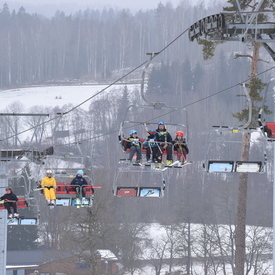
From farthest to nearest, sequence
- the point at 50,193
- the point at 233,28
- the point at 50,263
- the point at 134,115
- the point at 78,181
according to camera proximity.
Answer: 1. the point at 134,115
2. the point at 50,263
3. the point at 78,181
4. the point at 50,193
5. the point at 233,28

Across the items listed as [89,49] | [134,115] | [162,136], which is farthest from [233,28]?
[89,49]

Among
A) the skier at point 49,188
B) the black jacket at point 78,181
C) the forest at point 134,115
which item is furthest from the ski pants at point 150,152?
the forest at point 134,115

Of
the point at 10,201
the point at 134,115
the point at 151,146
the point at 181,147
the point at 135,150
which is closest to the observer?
the point at 181,147

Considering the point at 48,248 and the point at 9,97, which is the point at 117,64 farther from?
the point at 48,248

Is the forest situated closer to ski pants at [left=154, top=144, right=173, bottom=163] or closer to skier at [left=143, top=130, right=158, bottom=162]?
skier at [left=143, top=130, right=158, bottom=162]

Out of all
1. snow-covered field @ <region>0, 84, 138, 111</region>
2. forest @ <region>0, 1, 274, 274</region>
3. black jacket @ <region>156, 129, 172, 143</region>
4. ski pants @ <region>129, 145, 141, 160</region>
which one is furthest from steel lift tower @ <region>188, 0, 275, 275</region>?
snow-covered field @ <region>0, 84, 138, 111</region>

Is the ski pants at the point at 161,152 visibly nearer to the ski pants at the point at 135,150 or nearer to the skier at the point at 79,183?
the ski pants at the point at 135,150

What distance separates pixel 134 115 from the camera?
13388 cm

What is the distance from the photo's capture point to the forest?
235 feet

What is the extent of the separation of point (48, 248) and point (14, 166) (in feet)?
134

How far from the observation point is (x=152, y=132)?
30109 mm

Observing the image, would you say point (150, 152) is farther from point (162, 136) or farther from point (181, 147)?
point (181, 147)

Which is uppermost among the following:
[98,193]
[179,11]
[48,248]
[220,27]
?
[179,11]

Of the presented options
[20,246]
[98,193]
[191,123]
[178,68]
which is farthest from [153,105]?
[178,68]
